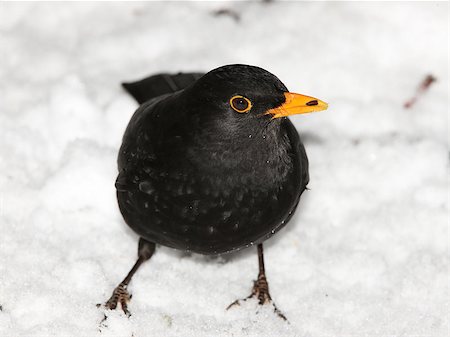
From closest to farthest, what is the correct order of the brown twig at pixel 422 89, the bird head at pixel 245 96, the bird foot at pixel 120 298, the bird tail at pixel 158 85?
the bird head at pixel 245 96 < the bird foot at pixel 120 298 < the bird tail at pixel 158 85 < the brown twig at pixel 422 89

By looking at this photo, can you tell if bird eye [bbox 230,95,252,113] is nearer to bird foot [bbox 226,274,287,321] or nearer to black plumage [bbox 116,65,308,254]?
black plumage [bbox 116,65,308,254]

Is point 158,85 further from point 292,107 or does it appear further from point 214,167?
point 292,107

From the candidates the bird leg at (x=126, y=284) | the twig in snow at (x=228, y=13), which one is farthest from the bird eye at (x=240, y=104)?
the twig in snow at (x=228, y=13)

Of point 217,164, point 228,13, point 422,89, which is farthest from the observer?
point 228,13

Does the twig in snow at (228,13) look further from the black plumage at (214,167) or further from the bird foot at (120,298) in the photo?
the bird foot at (120,298)

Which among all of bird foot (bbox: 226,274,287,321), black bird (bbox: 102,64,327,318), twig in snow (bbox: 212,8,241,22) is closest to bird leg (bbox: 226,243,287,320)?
bird foot (bbox: 226,274,287,321)

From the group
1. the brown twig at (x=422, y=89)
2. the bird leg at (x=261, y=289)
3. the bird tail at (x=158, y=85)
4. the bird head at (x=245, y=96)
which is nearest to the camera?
the bird head at (x=245, y=96)

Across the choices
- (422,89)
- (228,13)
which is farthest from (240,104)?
(228,13)
